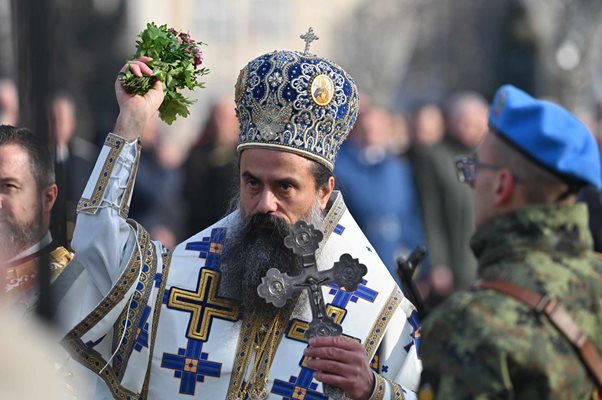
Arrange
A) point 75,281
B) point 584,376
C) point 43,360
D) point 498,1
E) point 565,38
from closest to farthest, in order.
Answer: point 43,360 < point 584,376 < point 75,281 < point 565,38 < point 498,1

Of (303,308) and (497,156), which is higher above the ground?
(497,156)

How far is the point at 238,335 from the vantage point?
577 cm

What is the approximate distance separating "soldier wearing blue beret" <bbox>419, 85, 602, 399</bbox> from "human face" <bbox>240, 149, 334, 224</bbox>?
1.50 metres

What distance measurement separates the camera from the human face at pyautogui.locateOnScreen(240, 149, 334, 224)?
5.82 metres

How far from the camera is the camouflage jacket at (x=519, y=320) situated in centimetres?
403

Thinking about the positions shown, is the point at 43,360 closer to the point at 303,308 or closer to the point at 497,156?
the point at 497,156

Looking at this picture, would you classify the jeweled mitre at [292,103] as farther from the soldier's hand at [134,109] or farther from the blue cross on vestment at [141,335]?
the blue cross on vestment at [141,335]

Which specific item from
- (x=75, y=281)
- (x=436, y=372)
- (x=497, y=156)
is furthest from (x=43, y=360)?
(x=75, y=281)

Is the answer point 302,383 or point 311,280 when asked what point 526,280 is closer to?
point 311,280

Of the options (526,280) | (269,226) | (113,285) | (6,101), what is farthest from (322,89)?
(6,101)

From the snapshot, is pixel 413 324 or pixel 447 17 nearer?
pixel 413 324

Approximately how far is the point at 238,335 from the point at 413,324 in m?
0.63

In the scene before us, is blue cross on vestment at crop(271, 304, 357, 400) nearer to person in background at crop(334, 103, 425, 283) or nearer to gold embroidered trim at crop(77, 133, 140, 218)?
gold embroidered trim at crop(77, 133, 140, 218)

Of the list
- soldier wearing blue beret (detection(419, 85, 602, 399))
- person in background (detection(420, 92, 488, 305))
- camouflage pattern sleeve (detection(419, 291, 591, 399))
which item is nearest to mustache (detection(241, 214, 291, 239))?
soldier wearing blue beret (detection(419, 85, 602, 399))
